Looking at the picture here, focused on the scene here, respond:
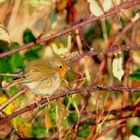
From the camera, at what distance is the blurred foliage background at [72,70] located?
2.27 metres

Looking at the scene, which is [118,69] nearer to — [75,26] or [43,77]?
→ [75,26]

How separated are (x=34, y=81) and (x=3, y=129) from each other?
0.74 ft

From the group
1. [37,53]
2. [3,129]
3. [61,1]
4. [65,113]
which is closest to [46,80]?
[3,129]

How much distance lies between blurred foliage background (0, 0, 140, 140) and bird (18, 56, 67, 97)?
0.14m

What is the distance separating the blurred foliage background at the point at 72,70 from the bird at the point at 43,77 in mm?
140

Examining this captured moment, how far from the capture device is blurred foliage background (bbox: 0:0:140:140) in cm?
227

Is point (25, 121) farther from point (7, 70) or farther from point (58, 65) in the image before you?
point (58, 65)

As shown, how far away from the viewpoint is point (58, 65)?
6.59 ft

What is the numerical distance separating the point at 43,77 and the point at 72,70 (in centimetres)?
81

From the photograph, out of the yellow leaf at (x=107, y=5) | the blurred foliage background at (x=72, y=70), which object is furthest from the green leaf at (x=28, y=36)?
the yellow leaf at (x=107, y=5)

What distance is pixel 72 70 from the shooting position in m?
2.75

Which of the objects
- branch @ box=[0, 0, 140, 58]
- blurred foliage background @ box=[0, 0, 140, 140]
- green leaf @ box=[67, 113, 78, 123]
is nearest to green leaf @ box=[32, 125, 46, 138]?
blurred foliage background @ box=[0, 0, 140, 140]

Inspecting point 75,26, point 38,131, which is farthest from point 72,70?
point 75,26

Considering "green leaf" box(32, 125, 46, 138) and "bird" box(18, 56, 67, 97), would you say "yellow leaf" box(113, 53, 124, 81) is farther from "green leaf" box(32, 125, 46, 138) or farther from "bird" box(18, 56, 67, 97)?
"green leaf" box(32, 125, 46, 138)
